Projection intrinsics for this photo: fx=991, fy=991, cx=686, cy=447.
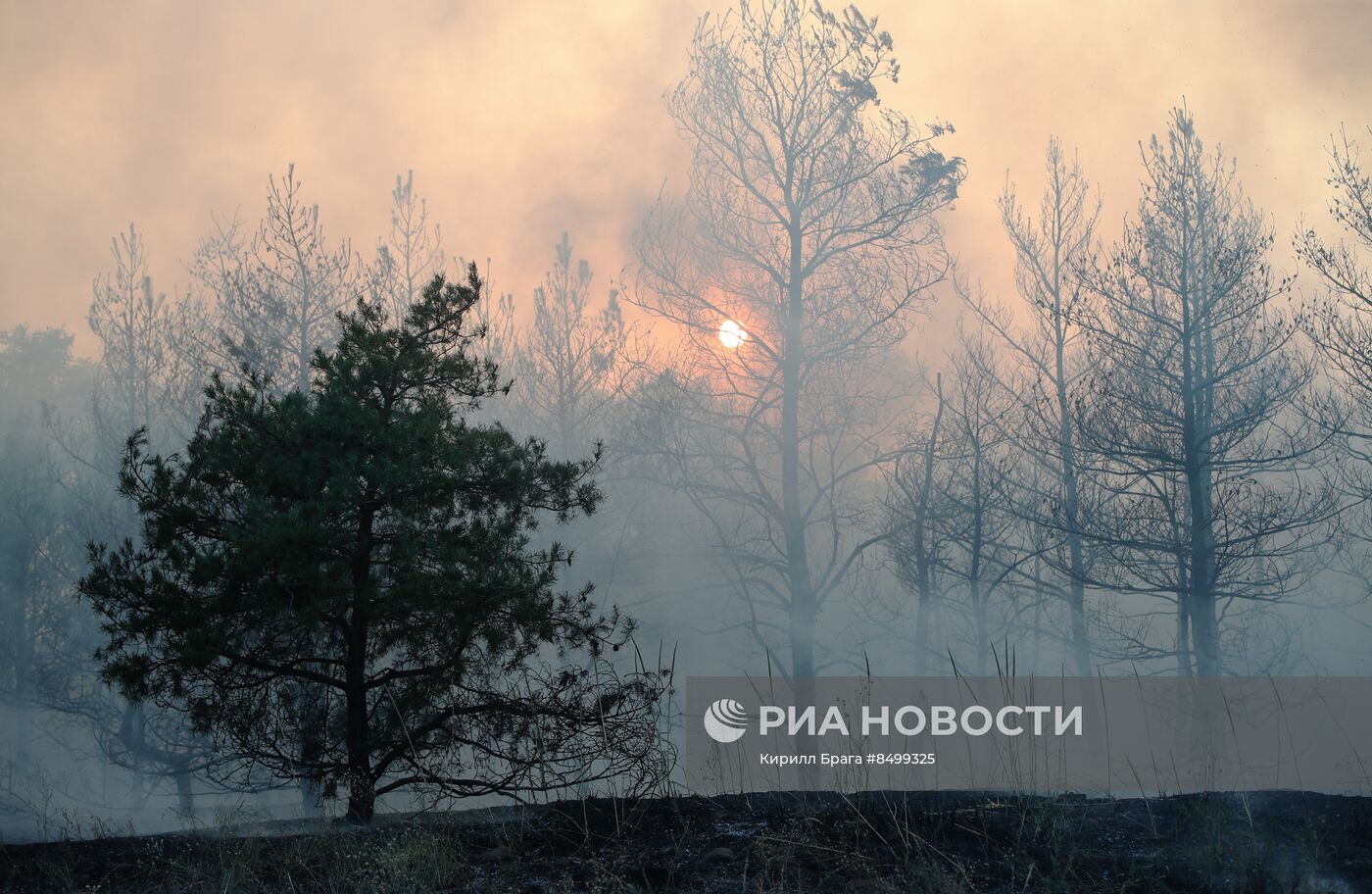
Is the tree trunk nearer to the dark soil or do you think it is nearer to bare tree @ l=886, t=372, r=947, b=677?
bare tree @ l=886, t=372, r=947, b=677

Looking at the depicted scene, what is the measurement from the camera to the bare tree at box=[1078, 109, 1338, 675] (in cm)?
1140

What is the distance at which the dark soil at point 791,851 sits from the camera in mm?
4781

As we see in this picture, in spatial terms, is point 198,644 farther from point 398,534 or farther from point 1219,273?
point 1219,273

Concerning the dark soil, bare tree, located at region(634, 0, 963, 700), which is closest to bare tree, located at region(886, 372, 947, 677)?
bare tree, located at region(634, 0, 963, 700)

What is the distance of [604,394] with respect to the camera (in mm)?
22484

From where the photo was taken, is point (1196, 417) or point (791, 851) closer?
point (791, 851)

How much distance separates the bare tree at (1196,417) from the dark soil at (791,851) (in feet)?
19.5

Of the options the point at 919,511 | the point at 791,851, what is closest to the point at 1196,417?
the point at 919,511

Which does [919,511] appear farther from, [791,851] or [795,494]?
[791,851]

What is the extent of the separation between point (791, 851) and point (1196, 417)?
902cm

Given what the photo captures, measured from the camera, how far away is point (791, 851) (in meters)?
5.07

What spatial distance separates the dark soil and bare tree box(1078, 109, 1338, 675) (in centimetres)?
595

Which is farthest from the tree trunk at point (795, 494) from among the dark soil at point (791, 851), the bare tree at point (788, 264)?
the dark soil at point (791, 851)

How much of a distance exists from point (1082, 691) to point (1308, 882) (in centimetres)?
1079
